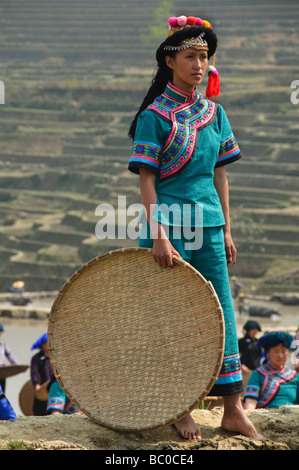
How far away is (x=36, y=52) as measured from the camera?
137 ft

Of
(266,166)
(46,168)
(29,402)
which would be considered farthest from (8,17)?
(29,402)

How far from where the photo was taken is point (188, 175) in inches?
115

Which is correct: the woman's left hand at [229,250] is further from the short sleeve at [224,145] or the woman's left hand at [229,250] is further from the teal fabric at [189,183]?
the short sleeve at [224,145]

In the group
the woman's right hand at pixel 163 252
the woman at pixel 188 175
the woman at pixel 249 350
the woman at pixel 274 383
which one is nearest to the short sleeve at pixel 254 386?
the woman at pixel 274 383

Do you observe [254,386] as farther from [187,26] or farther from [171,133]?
[187,26]

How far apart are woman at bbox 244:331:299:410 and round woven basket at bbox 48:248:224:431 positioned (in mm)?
1145

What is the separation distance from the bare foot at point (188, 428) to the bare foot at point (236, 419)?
0.40 feet

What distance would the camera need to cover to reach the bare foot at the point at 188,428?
2.91 m

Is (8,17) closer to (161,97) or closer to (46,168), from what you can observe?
(46,168)

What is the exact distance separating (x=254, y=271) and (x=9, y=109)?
52.8 feet

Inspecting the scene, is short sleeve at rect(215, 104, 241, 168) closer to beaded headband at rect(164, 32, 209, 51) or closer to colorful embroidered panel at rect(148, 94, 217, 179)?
colorful embroidered panel at rect(148, 94, 217, 179)

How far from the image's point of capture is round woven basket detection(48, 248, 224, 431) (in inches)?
108

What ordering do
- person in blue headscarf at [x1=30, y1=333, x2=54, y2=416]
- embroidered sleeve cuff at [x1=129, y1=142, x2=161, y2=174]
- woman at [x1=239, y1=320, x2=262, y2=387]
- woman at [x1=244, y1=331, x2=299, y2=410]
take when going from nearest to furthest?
embroidered sleeve cuff at [x1=129, y1=142, x2=161, y2=174] → woman at [x1=244, y1=331, x2=299, y2=410] → person in blue headscarf at [x1=30, y1=333, x2=54, y2=416] → woman at [x1=239, y1=320, x2=262, y2=387]

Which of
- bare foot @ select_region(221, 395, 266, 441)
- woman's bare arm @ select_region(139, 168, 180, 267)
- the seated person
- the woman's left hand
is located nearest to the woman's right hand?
woman's bare arm @ select_region(139, 168, 180, 267)
